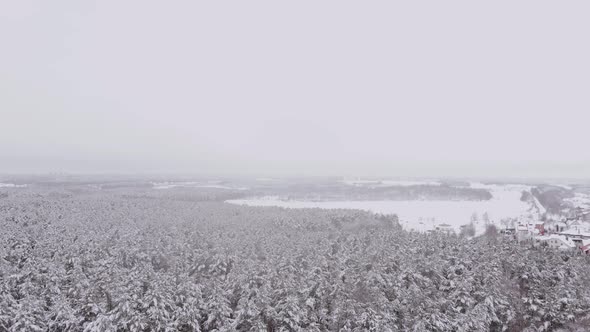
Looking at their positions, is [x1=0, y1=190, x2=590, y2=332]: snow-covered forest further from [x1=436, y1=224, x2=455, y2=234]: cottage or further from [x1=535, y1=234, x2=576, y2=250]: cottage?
[x1=436, y1=224, x2=455, y2=234]: cottage

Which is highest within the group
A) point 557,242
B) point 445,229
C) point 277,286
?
point 277,286

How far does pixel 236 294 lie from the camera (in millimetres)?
31938

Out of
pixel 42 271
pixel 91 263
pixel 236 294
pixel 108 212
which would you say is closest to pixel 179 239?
pixel 91 263

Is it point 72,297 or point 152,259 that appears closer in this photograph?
point 72,297

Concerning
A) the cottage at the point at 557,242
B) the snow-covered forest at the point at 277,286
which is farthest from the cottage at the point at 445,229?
the snow-covered forest at the point at 277,286

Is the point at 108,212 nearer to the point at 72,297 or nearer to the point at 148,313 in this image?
the point at 72,297

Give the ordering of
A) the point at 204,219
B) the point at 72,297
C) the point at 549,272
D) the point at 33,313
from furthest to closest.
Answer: the point at 204,219, the point at 549,272, the point at 72,297, the point at 33,313

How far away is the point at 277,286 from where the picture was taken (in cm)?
3183

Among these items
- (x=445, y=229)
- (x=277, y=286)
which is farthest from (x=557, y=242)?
(x=277, y=286)

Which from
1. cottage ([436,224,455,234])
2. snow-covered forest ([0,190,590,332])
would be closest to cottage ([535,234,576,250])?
snow-covered forest ([0,190,590,332])

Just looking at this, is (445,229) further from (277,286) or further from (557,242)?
(277,286)

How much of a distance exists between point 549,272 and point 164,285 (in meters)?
37.3

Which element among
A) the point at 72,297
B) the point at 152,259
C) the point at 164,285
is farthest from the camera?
the point at 152,259

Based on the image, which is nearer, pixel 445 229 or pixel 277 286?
pixel 277 286
